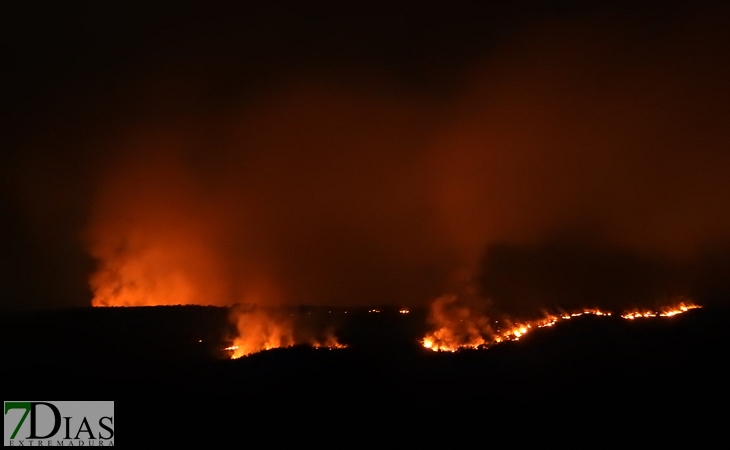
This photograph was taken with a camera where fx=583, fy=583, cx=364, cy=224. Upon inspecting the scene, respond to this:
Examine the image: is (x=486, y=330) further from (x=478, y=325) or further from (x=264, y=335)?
(x=264, y=335)

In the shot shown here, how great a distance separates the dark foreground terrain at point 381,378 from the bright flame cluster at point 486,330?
59 cm

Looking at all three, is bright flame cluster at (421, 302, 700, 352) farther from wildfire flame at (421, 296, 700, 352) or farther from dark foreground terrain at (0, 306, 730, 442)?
dark foreground terrain at (0, 306, 730, 442)

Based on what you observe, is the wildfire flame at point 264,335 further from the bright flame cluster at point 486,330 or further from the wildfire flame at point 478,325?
the wildfire flame at point 478,325

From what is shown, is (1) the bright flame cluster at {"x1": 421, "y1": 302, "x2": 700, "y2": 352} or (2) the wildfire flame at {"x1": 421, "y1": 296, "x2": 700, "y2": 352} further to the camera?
(2) the wildfire flame at {"x1": 421, "y1": 296, "x2": 700, "y2": 352}

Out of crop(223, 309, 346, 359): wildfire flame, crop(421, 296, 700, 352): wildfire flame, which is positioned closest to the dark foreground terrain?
crop(223, 309, 346, 359): wildfire flame

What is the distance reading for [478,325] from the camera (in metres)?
19.2

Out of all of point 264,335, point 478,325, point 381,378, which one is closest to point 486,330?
point 478,325

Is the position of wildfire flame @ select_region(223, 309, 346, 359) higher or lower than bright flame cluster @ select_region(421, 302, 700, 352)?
higher

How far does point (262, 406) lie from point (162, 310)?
10.6m

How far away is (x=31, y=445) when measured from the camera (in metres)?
11.4

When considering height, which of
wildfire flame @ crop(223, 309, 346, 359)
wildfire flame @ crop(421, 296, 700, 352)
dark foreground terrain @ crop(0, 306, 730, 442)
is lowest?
dark foreground terrain @ crop(0, 306, 730, 442)

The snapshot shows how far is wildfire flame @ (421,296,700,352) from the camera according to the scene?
17781 millimetres

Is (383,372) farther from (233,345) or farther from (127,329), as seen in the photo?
(127,329)

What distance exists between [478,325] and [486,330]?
0.40 m
